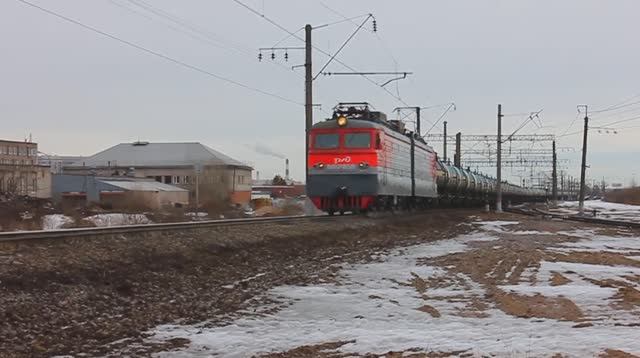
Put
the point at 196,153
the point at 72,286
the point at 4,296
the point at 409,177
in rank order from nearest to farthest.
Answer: the point at 4,296, the point at 72,286, the point at 409,177, the point at 196,153

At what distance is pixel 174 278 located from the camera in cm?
1257

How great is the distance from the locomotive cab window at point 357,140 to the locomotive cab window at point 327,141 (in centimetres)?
38

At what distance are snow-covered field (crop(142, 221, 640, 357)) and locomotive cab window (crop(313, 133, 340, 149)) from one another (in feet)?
38.7

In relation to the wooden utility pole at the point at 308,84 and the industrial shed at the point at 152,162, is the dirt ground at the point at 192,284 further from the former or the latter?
the industrial shed at the point at 152,162

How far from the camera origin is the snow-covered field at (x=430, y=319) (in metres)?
8.34

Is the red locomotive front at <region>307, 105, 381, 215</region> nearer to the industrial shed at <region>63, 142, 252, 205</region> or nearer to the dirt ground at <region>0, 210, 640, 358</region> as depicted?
the dirt ground at <region>0, 210, 640, 358</region>

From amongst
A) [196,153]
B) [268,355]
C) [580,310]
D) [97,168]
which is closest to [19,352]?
[268,355]

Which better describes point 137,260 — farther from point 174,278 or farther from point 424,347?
point 424,347

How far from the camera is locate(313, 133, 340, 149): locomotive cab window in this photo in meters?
28.0

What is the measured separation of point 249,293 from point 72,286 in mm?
3169

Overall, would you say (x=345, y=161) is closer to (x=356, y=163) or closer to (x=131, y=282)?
(x=356, y=163)

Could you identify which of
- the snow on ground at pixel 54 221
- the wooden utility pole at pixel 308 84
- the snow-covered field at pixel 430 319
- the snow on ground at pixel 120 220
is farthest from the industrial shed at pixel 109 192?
the snow-covered field at pixel 430 319

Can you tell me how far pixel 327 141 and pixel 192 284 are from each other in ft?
52.7

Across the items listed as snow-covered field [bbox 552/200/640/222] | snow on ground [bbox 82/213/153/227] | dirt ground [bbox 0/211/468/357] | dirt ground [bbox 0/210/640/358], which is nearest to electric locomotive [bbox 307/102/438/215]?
dirt ground [bbox 0/210/640/358]
